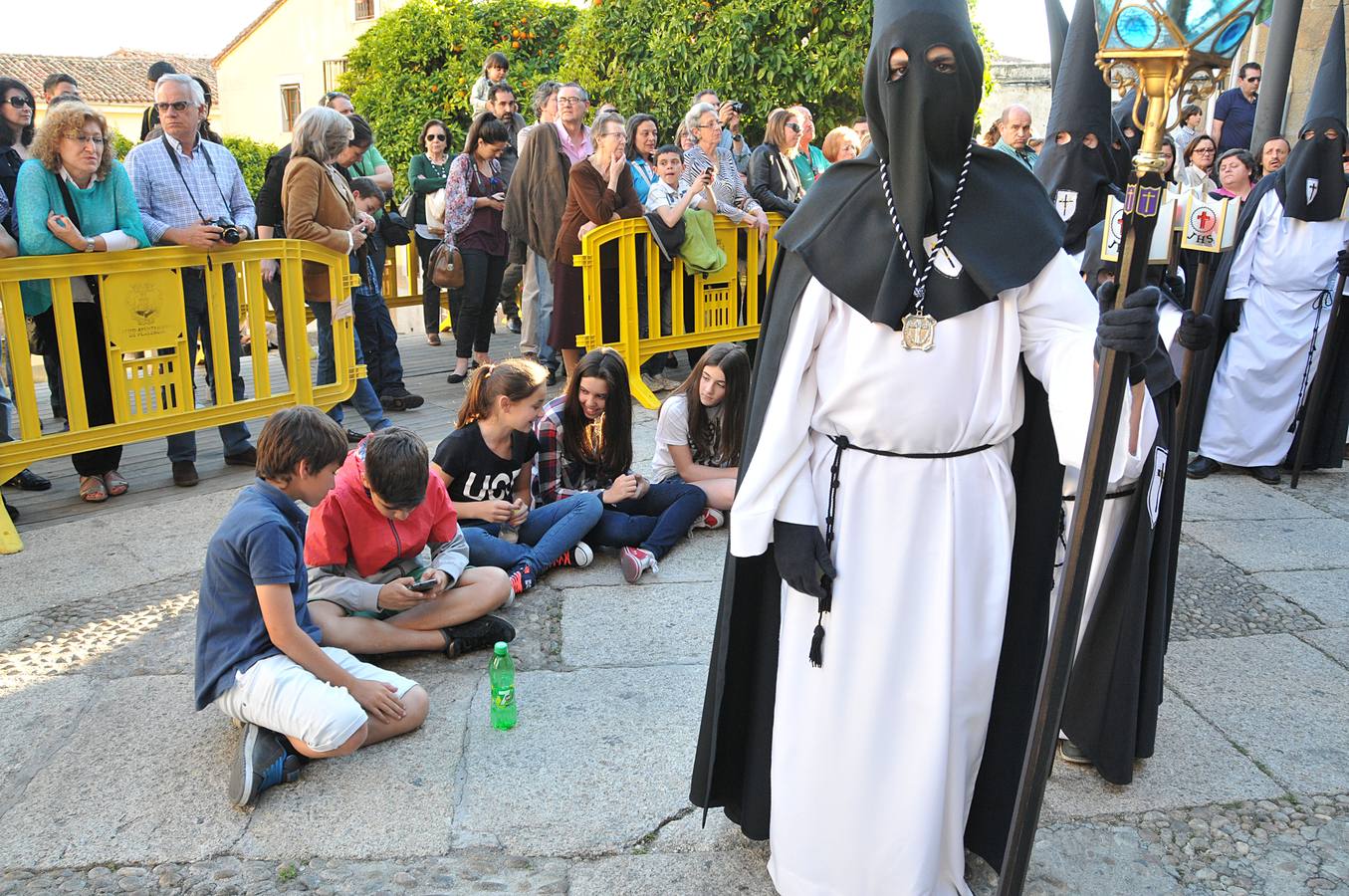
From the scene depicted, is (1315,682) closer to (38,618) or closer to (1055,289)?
(1055,289)

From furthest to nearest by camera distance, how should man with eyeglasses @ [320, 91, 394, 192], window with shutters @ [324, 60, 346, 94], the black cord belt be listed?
window with shutters @ [324, 60, 346, 94]
man with eyeglasses @ [320, 91, 394, 192]
the black cord belt

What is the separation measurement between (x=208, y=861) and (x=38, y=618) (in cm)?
210

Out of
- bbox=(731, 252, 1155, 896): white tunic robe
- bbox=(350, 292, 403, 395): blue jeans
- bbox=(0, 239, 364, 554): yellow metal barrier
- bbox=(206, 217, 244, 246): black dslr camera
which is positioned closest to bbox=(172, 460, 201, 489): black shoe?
bbox=(0, 239, 364, 554): yellow metal barrier

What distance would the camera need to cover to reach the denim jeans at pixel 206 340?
260 inches

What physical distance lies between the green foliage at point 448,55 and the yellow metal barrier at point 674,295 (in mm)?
12137

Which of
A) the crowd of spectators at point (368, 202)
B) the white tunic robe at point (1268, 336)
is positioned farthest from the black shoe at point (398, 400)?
the white tunic robe at point (1268, 336)

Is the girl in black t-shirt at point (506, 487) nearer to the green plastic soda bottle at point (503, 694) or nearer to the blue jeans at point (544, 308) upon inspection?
the green plastic soda bottle at point (503, 694)

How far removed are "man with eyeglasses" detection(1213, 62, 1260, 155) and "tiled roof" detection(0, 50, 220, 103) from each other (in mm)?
37902

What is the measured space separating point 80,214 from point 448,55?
1641cm

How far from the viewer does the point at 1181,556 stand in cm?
576

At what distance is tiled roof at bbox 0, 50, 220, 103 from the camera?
43062 millimetres

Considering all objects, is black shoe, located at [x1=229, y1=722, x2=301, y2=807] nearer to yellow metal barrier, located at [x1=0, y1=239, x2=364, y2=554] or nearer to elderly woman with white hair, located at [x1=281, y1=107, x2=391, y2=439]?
yellow metal barrier, located at [x1=0, y1=239, x2=364, y2=554]

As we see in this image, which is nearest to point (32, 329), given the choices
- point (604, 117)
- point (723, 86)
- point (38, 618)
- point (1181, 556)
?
point (38, 618)

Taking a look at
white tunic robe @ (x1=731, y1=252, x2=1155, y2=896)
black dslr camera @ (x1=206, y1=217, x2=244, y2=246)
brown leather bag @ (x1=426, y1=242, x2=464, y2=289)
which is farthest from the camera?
brown leather bag @ (x1=426, y1=242, x2=464, y2=289)
